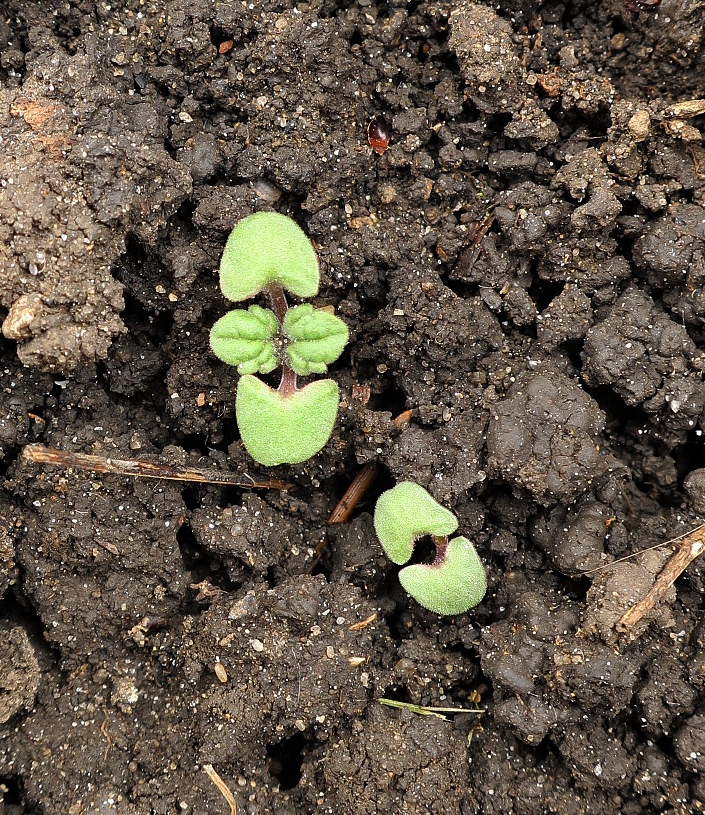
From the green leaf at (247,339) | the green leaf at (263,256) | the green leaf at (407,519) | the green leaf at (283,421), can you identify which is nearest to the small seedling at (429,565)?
the green leaf at (407,519)

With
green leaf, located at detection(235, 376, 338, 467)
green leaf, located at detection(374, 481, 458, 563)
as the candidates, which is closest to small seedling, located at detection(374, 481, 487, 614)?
green leaf, located at detection(374, 481, 458, 563)

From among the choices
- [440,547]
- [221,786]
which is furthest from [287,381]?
[221,786]

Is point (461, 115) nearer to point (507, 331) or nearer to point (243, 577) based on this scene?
point (507, 331)

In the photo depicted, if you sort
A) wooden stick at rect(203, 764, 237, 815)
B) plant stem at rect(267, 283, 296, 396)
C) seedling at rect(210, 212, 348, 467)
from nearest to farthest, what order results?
wooden stick at rect(203, 764, 237, 815) → seedling at rect(210, 212, 348, 467) → plant stem at rect(267, 283, 296, 396)

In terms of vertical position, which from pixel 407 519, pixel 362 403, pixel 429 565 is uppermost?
pixel 362 403

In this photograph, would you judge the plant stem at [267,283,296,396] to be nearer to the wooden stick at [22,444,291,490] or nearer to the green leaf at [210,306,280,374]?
the green leaf at [210,306,280,374]

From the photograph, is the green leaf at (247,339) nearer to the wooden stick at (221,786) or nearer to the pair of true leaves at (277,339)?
the pair of true leaves at (277,339)

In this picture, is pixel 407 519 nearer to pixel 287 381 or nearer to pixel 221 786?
pixel 287 381
